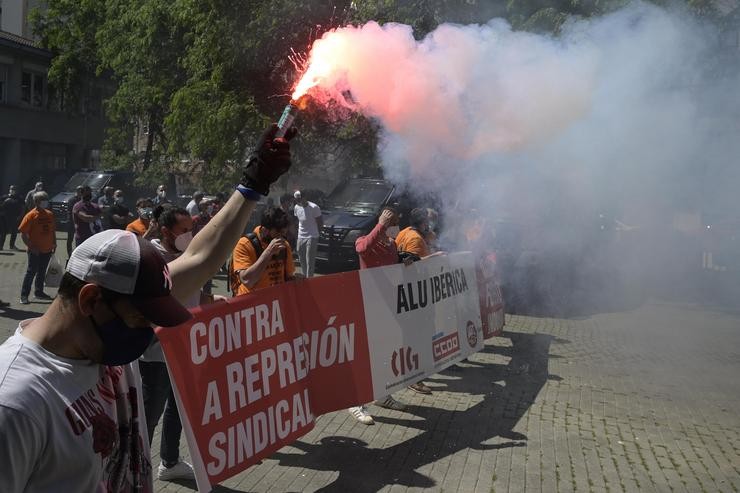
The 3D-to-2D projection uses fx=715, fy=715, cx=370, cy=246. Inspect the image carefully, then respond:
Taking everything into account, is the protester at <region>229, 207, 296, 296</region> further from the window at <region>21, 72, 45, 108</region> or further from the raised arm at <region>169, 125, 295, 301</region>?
the window at <region>21, 72, 45, 108</region>

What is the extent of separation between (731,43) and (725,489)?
425 inches

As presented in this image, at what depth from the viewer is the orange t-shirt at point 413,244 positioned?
344 inches

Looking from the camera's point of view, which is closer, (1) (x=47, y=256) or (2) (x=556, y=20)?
(1) (x=47, y=256)

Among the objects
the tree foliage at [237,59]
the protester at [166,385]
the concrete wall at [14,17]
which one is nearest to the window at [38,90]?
the concrete wall at [14,17]

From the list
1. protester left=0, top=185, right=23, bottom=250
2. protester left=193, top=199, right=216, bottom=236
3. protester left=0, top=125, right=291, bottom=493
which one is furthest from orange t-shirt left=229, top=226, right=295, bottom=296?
protester left=0, top=185, right=23, bottom=250

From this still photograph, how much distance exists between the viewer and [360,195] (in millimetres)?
18938

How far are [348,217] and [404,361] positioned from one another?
37.2ft

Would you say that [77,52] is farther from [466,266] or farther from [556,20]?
[466,266]

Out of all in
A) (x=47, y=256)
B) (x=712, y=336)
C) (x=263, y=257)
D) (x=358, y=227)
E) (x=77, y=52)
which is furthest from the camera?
(x=77, y=52)

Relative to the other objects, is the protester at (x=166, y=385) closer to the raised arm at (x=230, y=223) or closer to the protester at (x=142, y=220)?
the raised arm at (x=230, y=223)

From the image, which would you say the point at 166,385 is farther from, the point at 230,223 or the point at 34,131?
the point at 34,131

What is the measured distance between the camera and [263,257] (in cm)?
630

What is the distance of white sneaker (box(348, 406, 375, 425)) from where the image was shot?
684 cm

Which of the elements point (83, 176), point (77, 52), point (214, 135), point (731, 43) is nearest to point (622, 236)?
point (731, 43)
